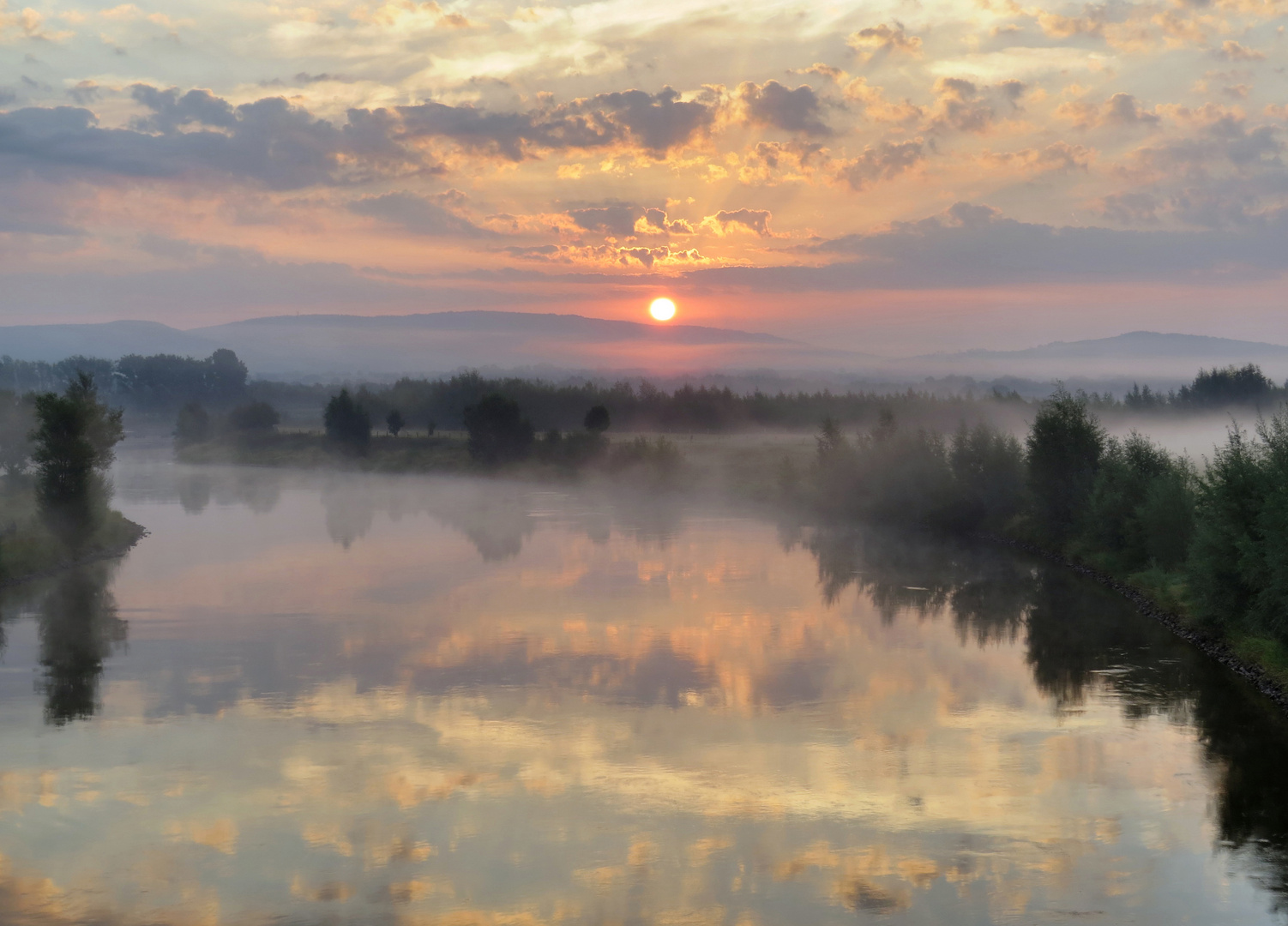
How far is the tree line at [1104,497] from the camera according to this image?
34.1 m

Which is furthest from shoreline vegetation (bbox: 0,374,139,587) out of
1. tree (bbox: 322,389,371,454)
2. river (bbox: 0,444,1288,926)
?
tree (bbox: 322,389,371,454)

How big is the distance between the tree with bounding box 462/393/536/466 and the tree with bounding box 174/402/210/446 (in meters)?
49.3

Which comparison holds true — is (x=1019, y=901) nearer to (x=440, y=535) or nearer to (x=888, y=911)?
(x=888, y=911)

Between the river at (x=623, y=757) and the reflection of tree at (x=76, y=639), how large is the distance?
0.17m

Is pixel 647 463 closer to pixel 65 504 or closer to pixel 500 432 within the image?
pixel 500 432

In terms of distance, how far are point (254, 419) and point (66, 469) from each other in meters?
85.8

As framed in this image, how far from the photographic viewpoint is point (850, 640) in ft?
124

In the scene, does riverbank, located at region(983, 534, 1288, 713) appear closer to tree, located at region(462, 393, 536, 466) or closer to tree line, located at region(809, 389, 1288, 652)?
tree line, located at region(809, 389, 1288, 652)

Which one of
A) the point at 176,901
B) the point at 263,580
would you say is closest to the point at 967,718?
the point at 176,901

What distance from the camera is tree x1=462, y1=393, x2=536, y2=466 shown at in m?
113

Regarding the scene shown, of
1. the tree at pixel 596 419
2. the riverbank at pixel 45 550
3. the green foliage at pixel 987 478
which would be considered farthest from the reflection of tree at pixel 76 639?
the tree at pixel 596 419

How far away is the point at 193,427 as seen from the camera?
147 metres

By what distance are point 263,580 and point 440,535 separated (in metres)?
18.1

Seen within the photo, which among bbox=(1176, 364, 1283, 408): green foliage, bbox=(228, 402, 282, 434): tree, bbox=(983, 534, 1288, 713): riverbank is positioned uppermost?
bbox=(1176, 364, 1283, 408): green foliage
